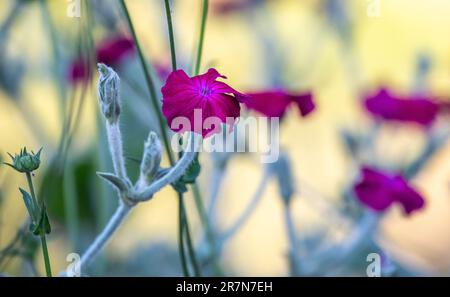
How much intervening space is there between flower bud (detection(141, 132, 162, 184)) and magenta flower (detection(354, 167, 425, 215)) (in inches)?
8.3

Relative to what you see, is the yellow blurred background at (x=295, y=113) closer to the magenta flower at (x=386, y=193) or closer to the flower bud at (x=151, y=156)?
the magenta flower at (x=386, y=193)

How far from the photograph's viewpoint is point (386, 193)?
56cm

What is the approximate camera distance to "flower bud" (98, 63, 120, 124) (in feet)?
1.27

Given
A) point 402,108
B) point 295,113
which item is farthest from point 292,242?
point 295,113

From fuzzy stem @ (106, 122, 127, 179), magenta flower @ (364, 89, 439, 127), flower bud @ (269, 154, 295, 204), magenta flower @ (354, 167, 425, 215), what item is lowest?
fuzzy stem @ (106, 122, 127, 179)

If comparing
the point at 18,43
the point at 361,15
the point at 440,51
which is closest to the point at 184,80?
the point at 18,43

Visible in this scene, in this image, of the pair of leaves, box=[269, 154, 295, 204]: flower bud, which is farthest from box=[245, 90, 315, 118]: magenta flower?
the pair of leaves

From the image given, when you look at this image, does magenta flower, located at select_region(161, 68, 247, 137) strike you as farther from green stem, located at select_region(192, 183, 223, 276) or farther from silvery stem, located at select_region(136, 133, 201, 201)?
green stem, located at select_region(192, 183, 223, 276)

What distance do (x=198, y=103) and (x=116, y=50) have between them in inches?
12.4

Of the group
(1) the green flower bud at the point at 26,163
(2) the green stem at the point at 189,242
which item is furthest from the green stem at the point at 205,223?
(1) the green flower bud at the point at 26,163

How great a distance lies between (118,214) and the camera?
1.35ft

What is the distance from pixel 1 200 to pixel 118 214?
13 cm

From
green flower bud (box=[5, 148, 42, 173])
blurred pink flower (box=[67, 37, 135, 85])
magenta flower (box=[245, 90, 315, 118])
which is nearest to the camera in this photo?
green flower bud (box=[5, 148, 42, 173])
